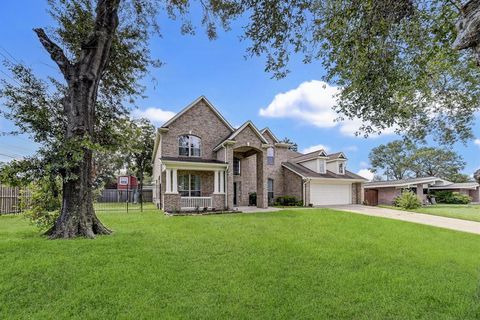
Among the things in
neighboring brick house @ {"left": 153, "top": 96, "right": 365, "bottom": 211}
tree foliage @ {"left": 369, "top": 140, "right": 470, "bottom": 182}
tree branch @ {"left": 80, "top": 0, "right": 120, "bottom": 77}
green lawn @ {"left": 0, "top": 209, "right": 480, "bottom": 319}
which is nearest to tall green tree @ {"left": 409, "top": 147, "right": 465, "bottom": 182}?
tree foliage @ {"left": 369, "top": 140, "right": 470, "bottom": 182}

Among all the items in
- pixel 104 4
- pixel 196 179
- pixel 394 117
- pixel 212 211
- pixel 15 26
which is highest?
pixel 104 4

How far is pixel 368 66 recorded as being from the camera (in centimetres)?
479

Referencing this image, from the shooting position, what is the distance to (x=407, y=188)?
96.4ft

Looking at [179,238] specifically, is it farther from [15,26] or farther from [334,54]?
[15,26]

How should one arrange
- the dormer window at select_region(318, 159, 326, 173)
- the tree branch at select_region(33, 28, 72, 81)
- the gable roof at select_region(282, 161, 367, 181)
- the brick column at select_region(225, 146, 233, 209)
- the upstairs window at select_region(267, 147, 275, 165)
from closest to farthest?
the tree branch at select_region(33, 28, 72, 81)
the brick column at select_region(225, 146, 233, 209)
the gable roof at select_region(282, 161, 367, 181)
the upstairs window at select_region(267, 147, 275, 165)
the dormer window at select_region(318, 159, 326, 173)

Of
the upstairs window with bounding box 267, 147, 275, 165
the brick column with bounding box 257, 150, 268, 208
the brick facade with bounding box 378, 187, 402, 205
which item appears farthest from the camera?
the brick facade with bounding box 378, 187, 402, 205

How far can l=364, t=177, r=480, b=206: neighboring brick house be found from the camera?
29.3m

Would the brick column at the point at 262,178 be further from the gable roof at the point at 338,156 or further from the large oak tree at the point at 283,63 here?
the large oak tree at the point at 283,63

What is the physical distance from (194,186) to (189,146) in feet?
9.88

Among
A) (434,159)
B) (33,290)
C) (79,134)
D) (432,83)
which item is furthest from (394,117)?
(434,159)

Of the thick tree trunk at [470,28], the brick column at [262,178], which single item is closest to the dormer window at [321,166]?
the brick column at [262,178]

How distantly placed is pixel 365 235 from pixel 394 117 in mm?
5023

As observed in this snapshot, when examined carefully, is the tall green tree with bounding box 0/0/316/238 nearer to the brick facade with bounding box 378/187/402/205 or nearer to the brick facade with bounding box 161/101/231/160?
the brick facade with bounding box 161/101/231/160

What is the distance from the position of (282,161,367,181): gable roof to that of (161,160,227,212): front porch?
786cm
